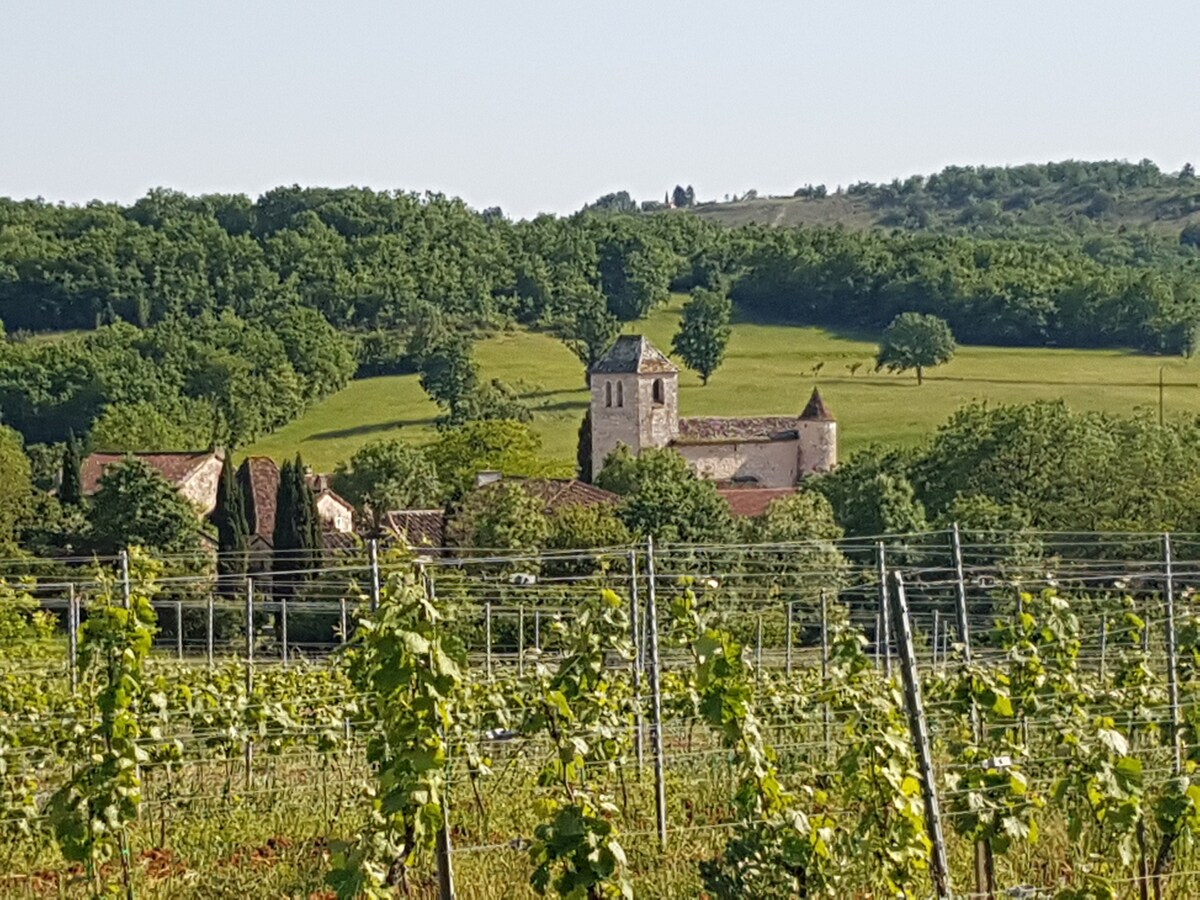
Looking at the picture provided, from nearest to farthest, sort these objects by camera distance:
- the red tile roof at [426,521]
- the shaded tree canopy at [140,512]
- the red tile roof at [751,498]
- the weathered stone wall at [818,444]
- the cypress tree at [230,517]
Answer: the shaded tree canopy at [140,512] < the cypress tree at [230,517] < the red tile roof at [426,521] < the red tile roof at [751,498] < the weathered stone wall at [818,444]

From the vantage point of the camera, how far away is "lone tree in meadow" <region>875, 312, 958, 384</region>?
97.9 m

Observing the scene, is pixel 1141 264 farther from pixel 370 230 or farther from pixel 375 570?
pixel 375 570

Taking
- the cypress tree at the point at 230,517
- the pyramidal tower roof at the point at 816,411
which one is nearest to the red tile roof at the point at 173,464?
the cypress tree at the point at 230,517

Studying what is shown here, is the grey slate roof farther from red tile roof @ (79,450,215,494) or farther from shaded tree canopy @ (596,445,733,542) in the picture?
red tile roof @ (79,450,215,494)

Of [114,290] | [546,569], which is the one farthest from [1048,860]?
[114,290]

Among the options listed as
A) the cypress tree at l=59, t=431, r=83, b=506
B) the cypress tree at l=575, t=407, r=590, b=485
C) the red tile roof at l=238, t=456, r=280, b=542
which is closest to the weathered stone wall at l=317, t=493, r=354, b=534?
the red tile roof at l=238, t=456, r=280, b=542

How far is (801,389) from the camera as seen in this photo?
309 ft

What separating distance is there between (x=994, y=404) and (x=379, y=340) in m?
36.3

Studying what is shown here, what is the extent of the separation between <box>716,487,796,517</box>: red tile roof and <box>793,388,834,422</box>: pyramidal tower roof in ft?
28.9

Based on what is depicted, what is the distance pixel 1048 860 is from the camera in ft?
35.4

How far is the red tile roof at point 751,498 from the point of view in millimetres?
64419

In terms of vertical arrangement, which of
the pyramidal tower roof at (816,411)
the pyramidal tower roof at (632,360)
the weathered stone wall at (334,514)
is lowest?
the weathered stone wall at (334,514)

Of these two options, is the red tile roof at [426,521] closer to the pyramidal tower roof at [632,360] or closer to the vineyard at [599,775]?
the pyramidal tower roof at [632,360]

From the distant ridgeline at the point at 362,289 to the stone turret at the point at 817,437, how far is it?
28756 mm
